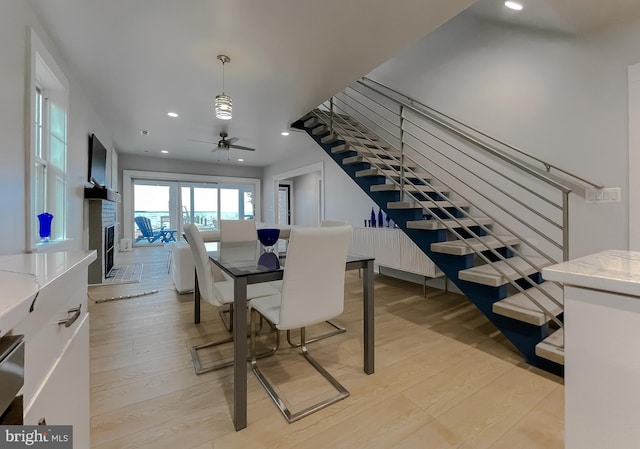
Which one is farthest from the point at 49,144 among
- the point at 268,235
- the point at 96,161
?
the point at 268,235

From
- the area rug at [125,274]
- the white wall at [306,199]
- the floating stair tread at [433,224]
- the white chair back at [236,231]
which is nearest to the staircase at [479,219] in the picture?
the floating stair tread at [433,224]

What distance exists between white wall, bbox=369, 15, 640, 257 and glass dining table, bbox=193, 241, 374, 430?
6.80ft

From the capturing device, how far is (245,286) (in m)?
1.42

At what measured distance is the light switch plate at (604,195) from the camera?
2.22 metres

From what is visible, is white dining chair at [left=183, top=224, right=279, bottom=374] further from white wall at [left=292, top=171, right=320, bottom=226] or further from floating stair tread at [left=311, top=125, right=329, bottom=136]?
white wall at [left=292, top=171, right=320, bottom=226]

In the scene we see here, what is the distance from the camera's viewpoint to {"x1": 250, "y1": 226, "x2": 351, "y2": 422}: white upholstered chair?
1.41 m

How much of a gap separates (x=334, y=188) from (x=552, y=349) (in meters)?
4.40

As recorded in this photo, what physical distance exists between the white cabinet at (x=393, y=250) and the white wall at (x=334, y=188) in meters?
0.81

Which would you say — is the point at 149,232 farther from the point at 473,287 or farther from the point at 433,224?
the point at 473,287

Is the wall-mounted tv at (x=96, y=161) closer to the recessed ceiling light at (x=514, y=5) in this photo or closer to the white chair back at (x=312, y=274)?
the white chair back at (x=312, y=274)

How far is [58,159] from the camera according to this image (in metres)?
2.75

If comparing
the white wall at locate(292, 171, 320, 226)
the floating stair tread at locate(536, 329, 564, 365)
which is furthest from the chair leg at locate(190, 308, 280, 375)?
the white wall at locate(292, 171, 320, 226)

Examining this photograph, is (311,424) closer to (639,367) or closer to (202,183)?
(639,367)

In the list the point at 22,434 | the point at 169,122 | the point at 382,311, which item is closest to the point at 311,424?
the point at 22,434
